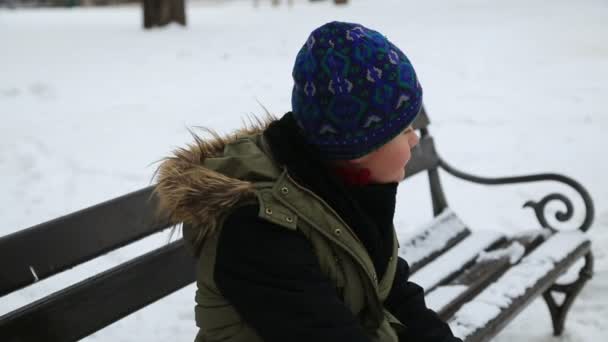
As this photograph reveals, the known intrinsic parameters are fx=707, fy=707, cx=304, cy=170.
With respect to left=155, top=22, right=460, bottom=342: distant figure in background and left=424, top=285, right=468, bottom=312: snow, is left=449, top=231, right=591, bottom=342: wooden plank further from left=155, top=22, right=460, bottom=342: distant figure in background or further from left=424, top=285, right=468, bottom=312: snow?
left=155, top=22, right=460, bottom=342: distant figure in background

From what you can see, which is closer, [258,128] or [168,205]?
[168,205]

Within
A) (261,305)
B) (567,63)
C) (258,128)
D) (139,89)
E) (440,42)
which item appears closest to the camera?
(261,305)

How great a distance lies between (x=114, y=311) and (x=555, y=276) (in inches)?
63.9

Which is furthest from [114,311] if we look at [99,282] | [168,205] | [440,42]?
[440,42]

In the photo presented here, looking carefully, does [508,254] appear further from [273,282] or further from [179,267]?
[273,282]

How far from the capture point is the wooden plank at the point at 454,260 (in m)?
2.66

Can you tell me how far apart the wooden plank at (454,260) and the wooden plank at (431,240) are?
3 cm

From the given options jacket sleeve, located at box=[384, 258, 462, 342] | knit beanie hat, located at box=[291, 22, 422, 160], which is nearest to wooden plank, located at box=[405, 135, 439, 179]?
jacket sleeve, located at box=[384, 258, 462, 342]

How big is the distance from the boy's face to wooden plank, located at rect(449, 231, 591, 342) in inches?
34.0

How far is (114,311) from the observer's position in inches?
77.4

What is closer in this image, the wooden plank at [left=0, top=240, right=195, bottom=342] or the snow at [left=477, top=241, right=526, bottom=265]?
the wooden plank at [left=0, top=240, right=195, bottom=342]

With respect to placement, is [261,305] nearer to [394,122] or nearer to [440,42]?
[394,122]

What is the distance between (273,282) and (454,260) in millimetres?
1600

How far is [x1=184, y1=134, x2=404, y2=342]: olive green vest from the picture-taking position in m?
1.45
